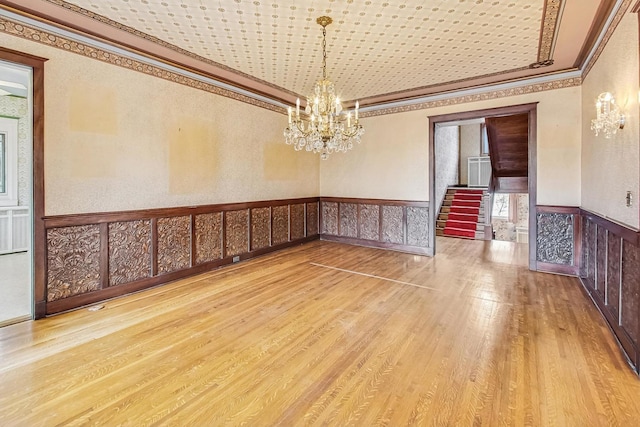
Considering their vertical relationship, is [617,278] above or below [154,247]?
below

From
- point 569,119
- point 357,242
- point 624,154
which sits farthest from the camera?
point 357,242

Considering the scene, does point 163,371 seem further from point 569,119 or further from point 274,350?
point 569,119

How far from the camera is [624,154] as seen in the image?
2771 mm

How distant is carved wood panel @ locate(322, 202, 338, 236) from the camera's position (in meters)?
7.39

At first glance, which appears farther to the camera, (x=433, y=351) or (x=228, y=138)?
(x=228, y=138)

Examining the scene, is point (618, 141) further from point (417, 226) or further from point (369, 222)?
point (369, 222)

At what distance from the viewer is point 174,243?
4.48 meters

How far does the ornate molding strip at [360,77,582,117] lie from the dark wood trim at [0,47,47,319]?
5.31 m

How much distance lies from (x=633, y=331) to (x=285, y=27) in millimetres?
4194

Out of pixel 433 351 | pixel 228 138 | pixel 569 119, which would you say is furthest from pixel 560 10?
pixel 228 138

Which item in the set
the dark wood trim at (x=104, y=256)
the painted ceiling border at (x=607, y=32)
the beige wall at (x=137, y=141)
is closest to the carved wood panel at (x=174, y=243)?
the beige wall at (x=137, y=141)

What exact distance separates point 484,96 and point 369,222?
10.4 ft

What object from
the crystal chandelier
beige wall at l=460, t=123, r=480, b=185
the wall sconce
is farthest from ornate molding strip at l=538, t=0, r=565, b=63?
beige wall at l=460, t=123, r=480, b=185

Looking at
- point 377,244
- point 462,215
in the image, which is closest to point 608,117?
point 377,244
